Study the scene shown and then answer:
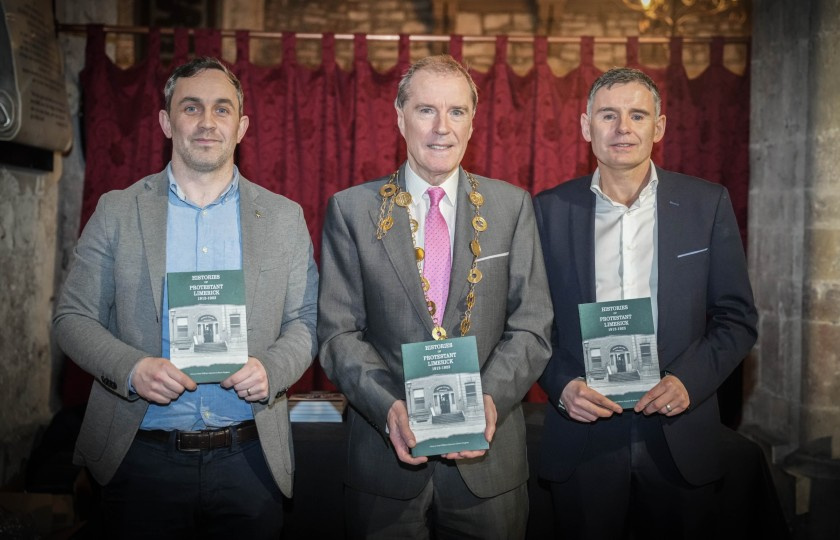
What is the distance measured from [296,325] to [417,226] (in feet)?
1.59

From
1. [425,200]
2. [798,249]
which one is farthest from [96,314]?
[798,249]

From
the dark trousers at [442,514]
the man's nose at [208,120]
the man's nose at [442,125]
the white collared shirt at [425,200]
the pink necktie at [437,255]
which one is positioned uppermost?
the man's nose at [208,120]

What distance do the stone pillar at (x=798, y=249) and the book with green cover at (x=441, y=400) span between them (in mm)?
2483

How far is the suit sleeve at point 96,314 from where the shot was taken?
1.90 metres

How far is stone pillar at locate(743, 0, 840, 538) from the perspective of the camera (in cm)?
335

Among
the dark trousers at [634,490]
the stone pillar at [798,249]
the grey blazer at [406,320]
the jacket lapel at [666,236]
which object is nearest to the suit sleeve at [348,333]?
the grey blazer at [406,320]

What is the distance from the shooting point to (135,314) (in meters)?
1.99

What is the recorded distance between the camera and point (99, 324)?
1990 millimetres

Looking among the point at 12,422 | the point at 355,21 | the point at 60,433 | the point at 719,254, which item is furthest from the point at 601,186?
the point at 355,21

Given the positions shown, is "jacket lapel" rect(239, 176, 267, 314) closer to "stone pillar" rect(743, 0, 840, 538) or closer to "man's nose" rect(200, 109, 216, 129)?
"man's nose" rect(200, 109, 216, 129)

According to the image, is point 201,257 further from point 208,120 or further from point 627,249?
point 627,249

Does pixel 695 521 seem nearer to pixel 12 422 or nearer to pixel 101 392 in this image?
pixel 101 392

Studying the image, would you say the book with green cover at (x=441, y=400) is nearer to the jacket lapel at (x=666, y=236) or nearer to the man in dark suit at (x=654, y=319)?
the man in dark suit at (x=654, y=319)

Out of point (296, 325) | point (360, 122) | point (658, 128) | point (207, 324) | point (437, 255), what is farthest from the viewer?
point (360, 122)
